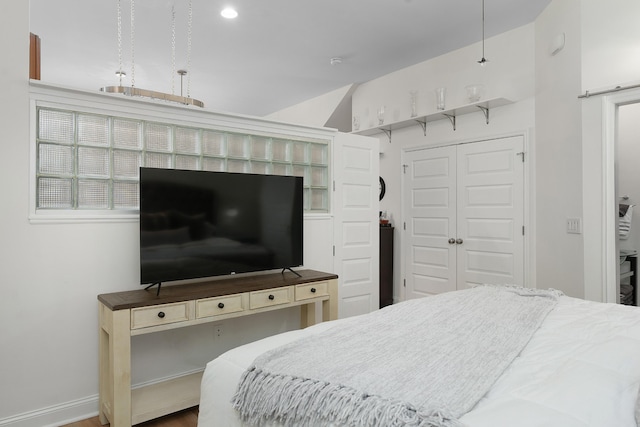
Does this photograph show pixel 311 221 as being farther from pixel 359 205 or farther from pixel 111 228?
pixel 111 228

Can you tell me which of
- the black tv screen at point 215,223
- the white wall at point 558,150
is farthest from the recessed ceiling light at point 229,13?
the white wall at point 558,150

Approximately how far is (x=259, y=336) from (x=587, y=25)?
11.6 feet

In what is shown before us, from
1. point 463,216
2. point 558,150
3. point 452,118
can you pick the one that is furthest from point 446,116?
point 558,150

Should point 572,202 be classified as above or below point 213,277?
above

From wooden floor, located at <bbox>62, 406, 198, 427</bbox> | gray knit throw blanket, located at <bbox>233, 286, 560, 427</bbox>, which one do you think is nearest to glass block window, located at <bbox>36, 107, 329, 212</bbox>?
wooden floor, located at <bbox>62, 406, 198, 427</bbox>

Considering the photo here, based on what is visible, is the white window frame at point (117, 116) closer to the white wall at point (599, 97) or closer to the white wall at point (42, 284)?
the white wall at point (42, 284)

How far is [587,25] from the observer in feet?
10.5

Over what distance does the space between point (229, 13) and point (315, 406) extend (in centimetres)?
349

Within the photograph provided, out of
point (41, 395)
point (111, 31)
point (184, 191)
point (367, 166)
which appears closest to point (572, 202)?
point (367, 166)

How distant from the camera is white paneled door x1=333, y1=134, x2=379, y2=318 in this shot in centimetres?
379

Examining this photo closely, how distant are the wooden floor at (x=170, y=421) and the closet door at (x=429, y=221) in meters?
3.07

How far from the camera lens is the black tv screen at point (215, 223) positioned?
2506 mm

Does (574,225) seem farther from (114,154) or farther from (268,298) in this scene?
(114,154)

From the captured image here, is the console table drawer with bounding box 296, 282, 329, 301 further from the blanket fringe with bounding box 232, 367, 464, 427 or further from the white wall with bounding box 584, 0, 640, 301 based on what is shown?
the white wall with bounding box 584, 0, 640, 301
